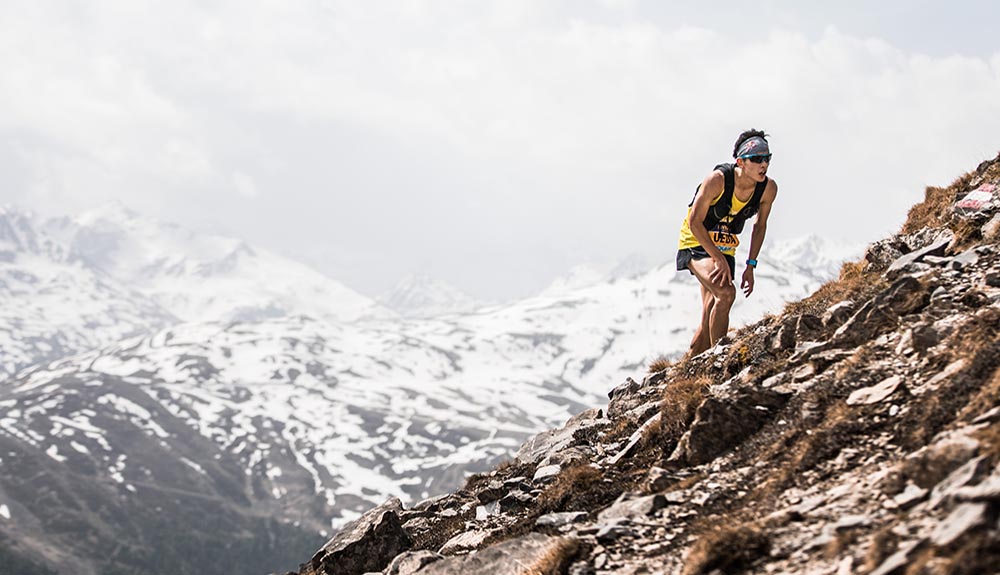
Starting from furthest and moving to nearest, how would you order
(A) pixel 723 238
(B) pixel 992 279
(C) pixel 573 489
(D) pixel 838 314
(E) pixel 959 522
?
(A) pixel 723 238 < (D) pixel 838 314 < (C) pixel 573 489 < (B) pixel 992 279 < (E) pixel 959 522

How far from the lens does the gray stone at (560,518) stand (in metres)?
9.59

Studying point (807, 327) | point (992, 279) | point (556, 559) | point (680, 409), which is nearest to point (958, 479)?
point (556, 559)

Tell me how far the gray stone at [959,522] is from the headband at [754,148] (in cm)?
845

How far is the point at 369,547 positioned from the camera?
1349cm

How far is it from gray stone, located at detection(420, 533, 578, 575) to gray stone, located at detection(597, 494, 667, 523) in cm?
68

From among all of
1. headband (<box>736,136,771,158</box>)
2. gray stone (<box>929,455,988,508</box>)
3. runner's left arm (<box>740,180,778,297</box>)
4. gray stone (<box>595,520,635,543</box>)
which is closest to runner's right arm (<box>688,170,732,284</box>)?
headband (<box>736,136,771,158</box>)

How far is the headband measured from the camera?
12.7m

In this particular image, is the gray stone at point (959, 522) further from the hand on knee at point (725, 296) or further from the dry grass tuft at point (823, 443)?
the hand on knee at point (725, 296)

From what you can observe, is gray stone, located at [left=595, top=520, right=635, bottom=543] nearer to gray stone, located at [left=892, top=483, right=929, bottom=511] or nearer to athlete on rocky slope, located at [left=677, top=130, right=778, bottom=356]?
gray stone, located at [left=892, top=483, right=929, bottom=511]

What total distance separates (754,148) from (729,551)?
8.39 m

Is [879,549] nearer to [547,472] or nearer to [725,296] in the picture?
[547,472]

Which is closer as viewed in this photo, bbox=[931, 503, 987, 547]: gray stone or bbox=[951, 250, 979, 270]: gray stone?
bbox=[931, 503, 987, 547]: gray stone

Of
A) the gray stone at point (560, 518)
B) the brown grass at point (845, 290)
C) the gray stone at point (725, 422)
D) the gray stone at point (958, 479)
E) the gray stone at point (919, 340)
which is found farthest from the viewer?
the brown grass at point (845, 290)

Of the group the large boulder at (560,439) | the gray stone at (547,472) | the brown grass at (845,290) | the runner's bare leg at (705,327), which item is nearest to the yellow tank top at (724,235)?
the runner's bare leg at (705,327)
